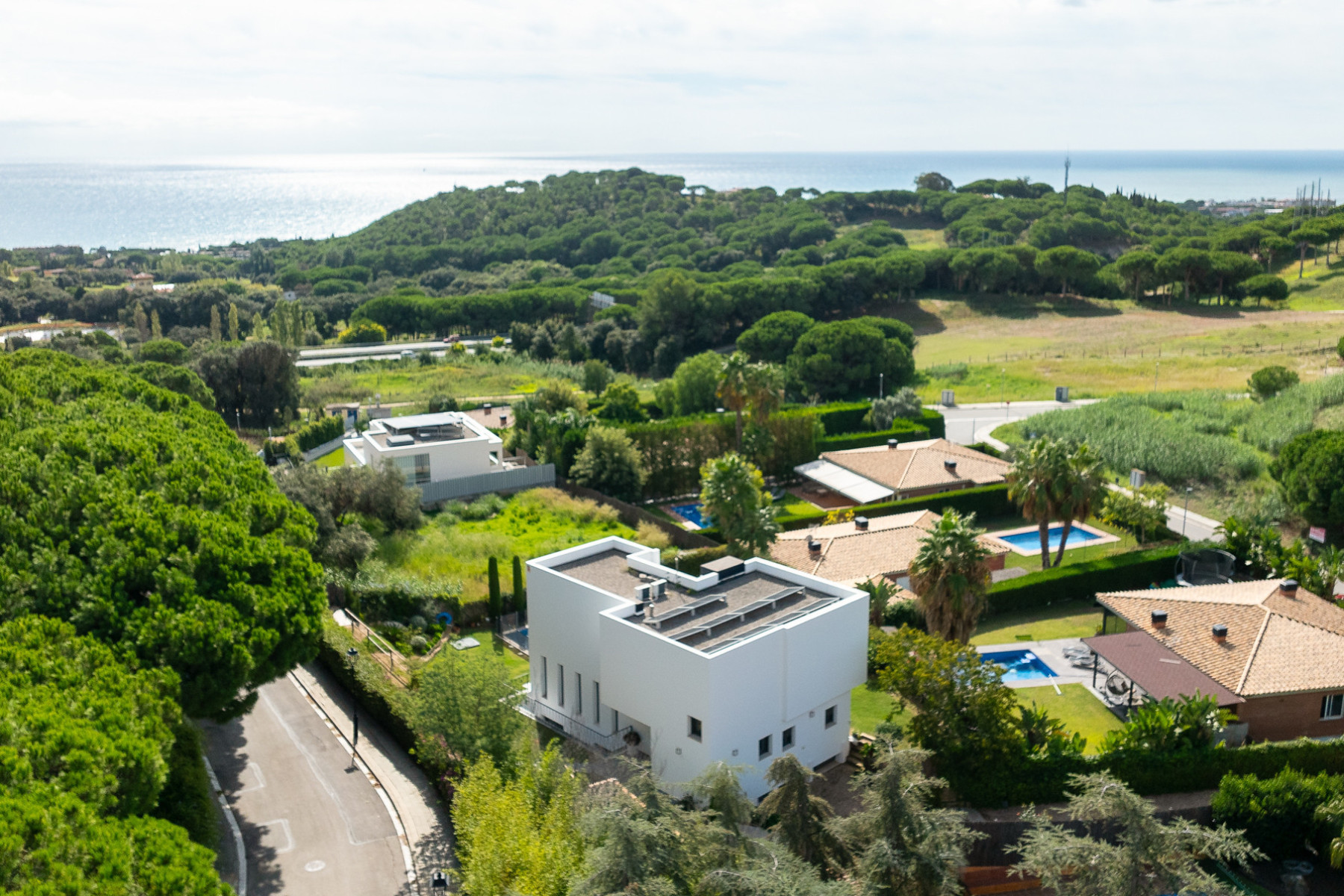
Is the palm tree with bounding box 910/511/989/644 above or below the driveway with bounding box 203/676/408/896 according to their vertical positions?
above

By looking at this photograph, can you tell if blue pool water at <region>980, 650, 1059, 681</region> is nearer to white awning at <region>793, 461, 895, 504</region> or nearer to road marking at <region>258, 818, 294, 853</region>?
white awning at <region>793, 461, 895, 504</region>

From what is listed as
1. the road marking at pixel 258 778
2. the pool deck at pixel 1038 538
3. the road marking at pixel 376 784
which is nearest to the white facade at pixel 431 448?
the road marking at pixel 376 784

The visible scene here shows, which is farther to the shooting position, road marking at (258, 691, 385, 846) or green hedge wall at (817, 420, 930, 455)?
green hedge wall at (817, 420, 930, 455)

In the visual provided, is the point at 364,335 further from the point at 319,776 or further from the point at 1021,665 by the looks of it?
the point at 1021,665

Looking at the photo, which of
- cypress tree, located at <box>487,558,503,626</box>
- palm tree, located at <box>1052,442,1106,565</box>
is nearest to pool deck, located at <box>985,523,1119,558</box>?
palm tree, located at <box>1052,442,1106,565</box>

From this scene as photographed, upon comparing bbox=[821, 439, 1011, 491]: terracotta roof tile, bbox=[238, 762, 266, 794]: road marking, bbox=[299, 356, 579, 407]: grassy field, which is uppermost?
bbox=[821, 439, 1011, 491]: terracotta roof tile

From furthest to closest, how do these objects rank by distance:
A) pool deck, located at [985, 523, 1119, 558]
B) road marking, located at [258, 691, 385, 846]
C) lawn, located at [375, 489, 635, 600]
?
1. pool deck, located at [985, 523, 1119, 558]
2. lawn, located at [375, 489, 635, 600]
3. road marking, located at [258, 691, 385, 846]

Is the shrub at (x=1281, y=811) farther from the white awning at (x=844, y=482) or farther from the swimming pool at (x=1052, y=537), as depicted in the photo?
the white awning at (x=844, y=482)

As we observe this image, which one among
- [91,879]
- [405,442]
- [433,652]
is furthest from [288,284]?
[91,879]

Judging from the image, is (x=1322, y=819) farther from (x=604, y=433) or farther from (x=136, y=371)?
(x=136, y=371)
